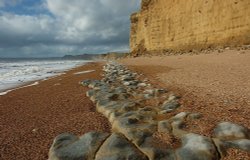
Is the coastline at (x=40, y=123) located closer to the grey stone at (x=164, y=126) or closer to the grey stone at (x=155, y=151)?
the grey stone at (x=164, y=126)

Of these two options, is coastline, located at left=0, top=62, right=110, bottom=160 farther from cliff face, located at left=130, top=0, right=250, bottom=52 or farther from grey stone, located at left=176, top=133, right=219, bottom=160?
cliff face, located at left=130, top=0, right=250, bottom=52

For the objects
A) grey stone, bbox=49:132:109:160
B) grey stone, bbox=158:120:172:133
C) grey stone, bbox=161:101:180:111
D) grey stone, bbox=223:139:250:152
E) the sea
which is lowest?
the sea

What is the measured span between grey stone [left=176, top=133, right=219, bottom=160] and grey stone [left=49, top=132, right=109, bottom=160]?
0.69 metres

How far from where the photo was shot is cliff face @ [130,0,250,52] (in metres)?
17.2

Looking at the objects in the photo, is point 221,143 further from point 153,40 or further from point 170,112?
point 153,40

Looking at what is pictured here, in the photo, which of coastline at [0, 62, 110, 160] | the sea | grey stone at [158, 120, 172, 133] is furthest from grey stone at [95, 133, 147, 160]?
the sea

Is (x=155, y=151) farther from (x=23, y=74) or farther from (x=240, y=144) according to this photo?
(x=23, y=74)

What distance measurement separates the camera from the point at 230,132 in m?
2.61

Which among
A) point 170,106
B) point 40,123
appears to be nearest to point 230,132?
point 170,106

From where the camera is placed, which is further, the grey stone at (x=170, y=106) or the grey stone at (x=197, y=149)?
the grey stone at (x=170, y=106)

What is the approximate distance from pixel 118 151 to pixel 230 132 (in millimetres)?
1068

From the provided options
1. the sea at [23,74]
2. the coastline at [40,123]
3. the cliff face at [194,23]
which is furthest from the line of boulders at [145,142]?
the cliff face at [194,23]

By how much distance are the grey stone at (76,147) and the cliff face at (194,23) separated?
15.3 m

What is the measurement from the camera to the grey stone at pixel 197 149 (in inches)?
85.8
